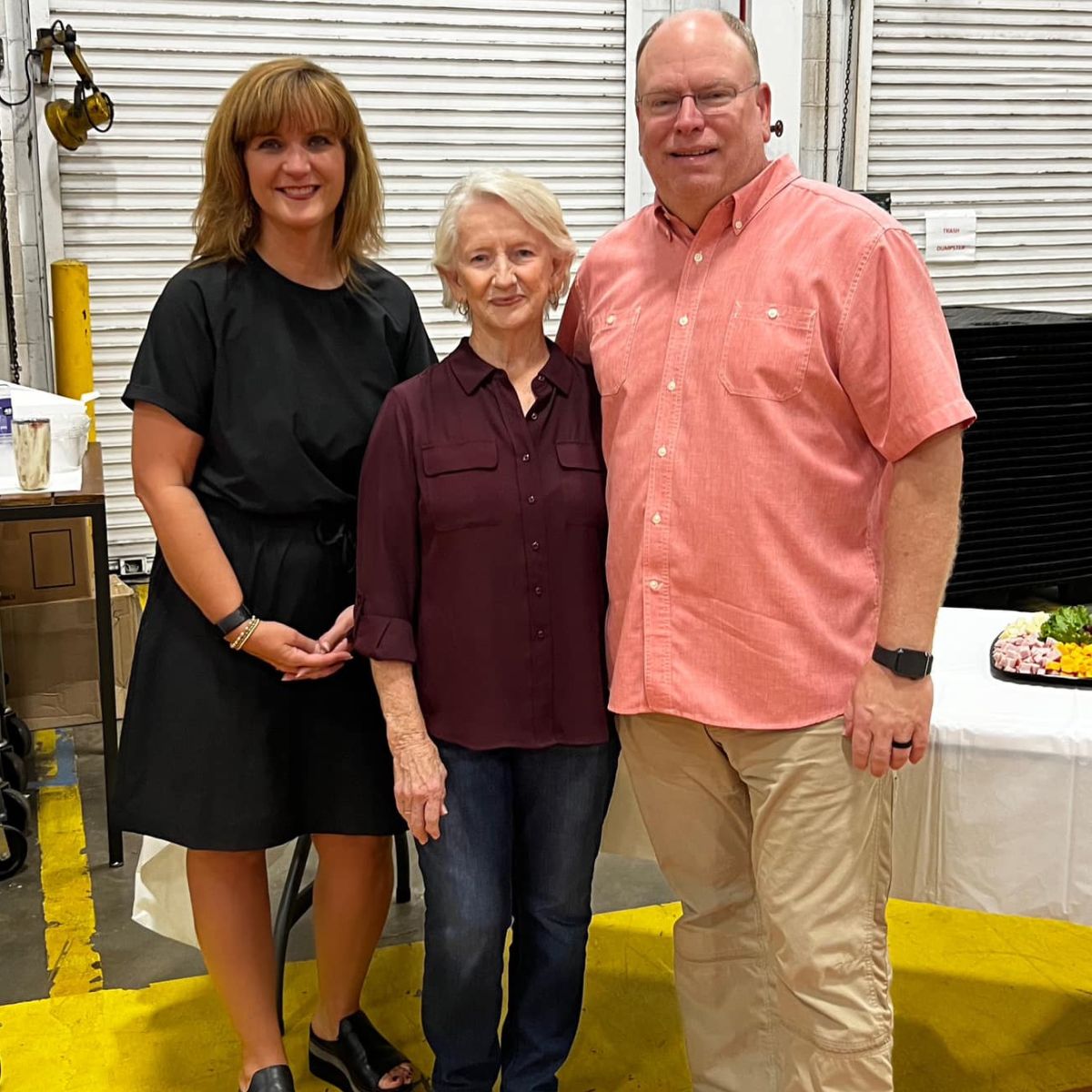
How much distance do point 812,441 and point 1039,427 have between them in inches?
134

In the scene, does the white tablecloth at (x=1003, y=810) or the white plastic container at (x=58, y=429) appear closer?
the white tablecloth at (x=1003, y=810)

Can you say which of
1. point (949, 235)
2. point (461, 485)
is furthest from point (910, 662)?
point (949, 235)

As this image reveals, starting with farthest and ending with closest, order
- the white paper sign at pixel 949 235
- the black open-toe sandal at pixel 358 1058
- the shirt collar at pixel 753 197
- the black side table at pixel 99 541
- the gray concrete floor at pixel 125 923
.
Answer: the white paper sign at pixel 949 235 < the black side table at pixel 99 541 < the gray concrete floor at pixel 125 923 < the black open-toe sandal at pixel 358 1058 < the shirt collar at pixel 753 197

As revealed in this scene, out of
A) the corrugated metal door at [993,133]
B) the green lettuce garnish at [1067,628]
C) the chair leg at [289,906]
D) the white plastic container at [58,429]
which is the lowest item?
the chair leg at [289,906]

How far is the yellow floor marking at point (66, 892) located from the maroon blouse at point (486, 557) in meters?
1.39

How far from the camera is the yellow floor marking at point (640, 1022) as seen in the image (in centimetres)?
240

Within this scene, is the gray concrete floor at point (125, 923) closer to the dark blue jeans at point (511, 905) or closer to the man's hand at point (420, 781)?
the dark blue jeans at point (511, 905)

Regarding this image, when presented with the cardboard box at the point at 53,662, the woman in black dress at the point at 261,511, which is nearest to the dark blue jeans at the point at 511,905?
the woman in black dress at the point at 261,511

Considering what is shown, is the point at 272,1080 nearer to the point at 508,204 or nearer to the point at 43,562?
the point at 508,204

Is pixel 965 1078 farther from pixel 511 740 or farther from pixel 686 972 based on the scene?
pixel 511 740

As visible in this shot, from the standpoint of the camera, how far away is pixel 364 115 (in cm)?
561

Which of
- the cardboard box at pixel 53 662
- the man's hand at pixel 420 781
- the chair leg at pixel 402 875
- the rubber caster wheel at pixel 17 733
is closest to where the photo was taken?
the man's hand at pixel 420 781

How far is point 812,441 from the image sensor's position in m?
1.73

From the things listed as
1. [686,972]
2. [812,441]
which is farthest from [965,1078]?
[812,441]
